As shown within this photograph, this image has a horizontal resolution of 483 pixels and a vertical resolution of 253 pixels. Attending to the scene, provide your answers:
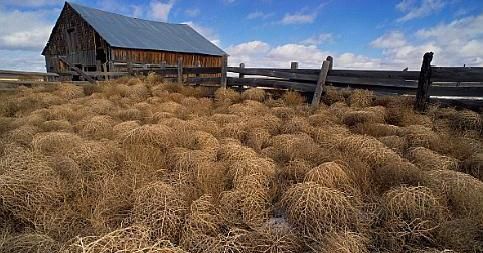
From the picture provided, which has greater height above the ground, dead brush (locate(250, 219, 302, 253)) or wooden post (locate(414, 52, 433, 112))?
wooden post (locate(414, 52, 433, 112))

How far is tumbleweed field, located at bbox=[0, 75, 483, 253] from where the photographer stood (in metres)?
2.98

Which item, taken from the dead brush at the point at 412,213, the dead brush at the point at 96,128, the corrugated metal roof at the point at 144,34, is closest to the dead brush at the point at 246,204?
the dead brush at the point at 412,213

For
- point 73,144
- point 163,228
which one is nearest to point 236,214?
point 163,228

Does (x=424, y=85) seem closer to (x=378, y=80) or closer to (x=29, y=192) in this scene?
(x=378, y=80)

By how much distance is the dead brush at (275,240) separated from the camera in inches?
115

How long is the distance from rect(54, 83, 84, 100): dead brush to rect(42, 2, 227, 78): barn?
12.1 meters

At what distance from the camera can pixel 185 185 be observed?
3.93 meters

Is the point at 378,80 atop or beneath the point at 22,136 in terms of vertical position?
atop

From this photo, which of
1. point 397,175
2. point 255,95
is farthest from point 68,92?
point 397,175

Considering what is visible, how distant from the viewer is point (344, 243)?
2748mm

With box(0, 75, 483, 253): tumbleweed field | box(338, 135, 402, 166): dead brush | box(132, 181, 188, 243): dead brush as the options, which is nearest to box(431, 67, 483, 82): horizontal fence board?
box(0, 75, 483, 253): tumbleweed field

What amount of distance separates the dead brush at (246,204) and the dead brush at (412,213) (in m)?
1.32

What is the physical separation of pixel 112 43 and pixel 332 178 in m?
24.8

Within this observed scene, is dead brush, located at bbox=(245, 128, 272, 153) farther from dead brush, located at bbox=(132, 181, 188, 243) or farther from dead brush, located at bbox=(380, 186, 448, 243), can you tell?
dead brush, located at bbox=(380, 186, 448, 243)
